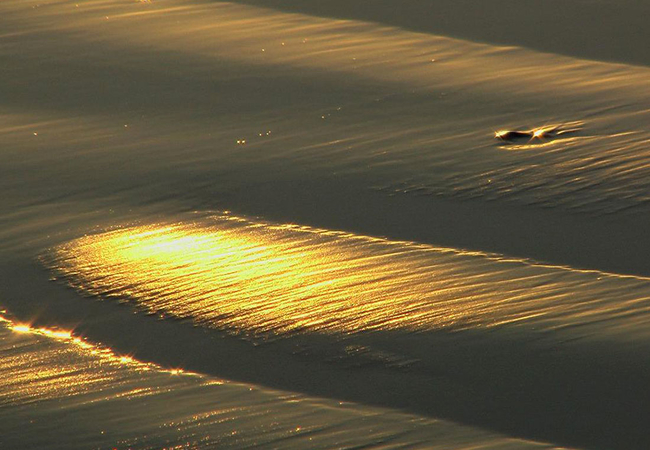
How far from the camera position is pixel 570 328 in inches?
106

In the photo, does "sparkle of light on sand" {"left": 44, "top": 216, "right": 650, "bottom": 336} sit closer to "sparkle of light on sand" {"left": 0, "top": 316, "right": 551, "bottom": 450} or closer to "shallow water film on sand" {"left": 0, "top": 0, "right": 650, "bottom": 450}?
"shallow water film on sand" {"left": 0, "top": 0, "right": 650, "bottom": 450}

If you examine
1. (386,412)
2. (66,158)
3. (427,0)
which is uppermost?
(427,0)

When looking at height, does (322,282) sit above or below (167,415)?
above

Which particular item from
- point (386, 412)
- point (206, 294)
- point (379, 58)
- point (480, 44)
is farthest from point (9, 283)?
point (480, 44)

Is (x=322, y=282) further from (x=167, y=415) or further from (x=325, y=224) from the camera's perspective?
(x=167, y=415)

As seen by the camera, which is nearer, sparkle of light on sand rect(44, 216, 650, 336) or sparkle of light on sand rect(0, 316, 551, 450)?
sparkle of light on sand rect(0, 316, 551, 450)

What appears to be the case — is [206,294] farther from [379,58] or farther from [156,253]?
[379,58]

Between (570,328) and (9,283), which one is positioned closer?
(570,328)

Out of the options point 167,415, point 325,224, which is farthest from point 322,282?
point 167,415

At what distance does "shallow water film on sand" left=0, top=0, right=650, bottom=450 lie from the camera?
251 cm

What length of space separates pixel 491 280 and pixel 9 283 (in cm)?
133

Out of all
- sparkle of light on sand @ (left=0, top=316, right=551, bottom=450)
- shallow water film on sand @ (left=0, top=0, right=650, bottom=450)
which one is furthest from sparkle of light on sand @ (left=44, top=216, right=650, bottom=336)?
sparkle of light on sand @ (left=0, top=316, right=551, bottom=450)

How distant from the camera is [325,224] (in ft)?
10.9

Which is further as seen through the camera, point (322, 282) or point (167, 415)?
point (322, 282)
